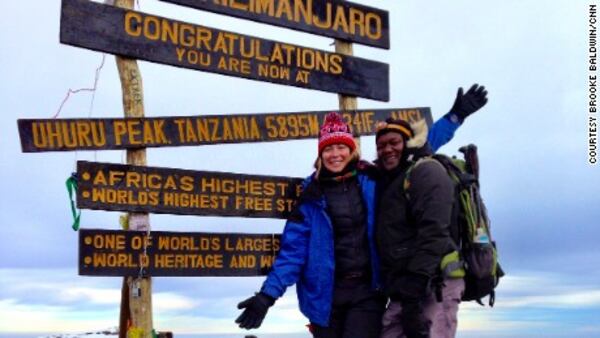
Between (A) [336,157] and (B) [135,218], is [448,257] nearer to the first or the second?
(A) [336,157]

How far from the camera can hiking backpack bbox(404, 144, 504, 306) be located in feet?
17.0

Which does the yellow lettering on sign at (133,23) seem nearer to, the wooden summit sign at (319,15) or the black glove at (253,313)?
the wooden summit sign at (319,15)

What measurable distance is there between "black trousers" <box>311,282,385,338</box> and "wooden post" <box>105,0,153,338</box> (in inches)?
71.0

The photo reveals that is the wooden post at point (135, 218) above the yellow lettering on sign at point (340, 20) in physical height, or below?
below

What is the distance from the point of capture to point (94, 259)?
6.22m

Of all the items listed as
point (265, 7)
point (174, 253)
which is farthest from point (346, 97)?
point (174, 253)

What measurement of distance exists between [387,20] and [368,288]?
159 inches

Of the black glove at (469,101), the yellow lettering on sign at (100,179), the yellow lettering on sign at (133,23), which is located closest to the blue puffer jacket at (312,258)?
the yellow lettering on sign at (100,179)

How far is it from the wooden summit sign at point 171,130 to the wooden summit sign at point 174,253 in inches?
30.2

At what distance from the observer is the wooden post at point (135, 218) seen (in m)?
6.55

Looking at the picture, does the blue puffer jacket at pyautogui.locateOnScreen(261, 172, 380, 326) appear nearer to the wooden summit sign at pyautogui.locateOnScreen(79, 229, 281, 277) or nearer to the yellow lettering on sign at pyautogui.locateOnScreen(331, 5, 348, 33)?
the wooden summit sign at pyautogui.locateOnScreen(79, 229, 281, 277)

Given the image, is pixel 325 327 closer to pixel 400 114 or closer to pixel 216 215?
pixel 216 215

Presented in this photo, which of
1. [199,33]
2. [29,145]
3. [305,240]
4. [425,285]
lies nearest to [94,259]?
[29,145]

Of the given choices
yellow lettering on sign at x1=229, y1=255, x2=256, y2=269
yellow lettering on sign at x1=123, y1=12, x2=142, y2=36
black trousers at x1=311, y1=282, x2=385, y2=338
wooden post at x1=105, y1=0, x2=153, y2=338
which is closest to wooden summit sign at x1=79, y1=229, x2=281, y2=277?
yellow lettering on sign at x1=229, y1=255, x2=256, y2=269
